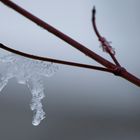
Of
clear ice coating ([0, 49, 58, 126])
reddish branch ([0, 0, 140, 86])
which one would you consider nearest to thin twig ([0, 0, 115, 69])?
reddish branch ([0, 0, 140, 86])

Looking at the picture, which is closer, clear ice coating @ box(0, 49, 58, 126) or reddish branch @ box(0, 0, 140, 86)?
reddish branch @ box(0, 0, 140, 86)

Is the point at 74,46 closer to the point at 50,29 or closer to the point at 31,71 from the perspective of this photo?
the point at 50,29

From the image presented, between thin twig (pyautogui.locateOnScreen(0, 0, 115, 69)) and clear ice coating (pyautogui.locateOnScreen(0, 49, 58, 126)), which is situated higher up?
clear ice coating (pyautogui.locateOnScreen(0, 49, 58, 126))

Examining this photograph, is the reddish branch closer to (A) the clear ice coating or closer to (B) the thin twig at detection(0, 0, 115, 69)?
(B) the thin twig at detection(0, 0, 115, 69)

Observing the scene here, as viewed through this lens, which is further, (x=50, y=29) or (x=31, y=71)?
(x=31, y=71)

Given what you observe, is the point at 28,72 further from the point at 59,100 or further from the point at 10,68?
the point at 59,100

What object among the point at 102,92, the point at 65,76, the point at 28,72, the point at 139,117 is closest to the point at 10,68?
the point at 28,72

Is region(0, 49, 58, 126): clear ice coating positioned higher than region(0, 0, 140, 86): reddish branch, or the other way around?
region(0, 49, 58, 126): clear ice coating

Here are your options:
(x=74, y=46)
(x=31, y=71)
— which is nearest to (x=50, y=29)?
(x=74, y=46)

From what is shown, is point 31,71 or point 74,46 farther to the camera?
point 31,71

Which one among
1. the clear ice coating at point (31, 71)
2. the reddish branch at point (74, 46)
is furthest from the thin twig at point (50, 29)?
the clear ice coating at point (31, 71)

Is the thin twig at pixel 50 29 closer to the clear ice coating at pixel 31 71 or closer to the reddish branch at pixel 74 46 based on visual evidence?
the reddish branch at pixel 74 46
